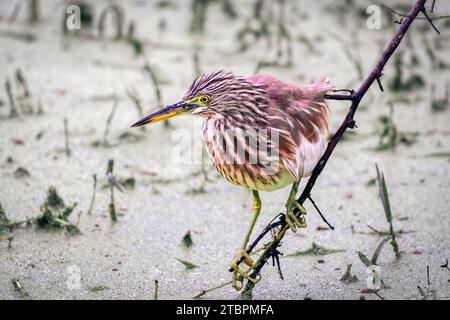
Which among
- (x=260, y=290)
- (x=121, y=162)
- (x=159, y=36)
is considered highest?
(x=159, y=36)

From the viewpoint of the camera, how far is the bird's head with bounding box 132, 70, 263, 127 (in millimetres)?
2580

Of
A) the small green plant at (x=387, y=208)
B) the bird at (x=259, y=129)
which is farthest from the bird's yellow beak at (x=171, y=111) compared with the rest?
the small green plant at (x=387, y=208)

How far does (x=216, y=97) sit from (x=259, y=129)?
0.19 metres

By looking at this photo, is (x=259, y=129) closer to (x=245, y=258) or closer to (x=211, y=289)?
(x=245, y=258)

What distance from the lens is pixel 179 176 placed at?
359 cm

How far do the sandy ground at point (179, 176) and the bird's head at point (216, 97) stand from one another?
604 mm

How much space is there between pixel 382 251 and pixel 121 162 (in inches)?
52.1

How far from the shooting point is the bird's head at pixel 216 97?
2580mm

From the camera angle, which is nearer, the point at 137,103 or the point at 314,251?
the point at 314,251

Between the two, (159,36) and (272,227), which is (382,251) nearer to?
(272,227)

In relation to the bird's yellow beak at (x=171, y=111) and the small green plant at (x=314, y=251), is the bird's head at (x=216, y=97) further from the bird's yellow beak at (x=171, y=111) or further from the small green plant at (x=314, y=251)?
the small green plant at (x=314, y=251)

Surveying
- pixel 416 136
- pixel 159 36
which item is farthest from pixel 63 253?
pixel 159 36

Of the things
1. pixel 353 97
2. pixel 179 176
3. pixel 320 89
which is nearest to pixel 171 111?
pixel 320 89

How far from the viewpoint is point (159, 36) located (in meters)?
5.00
